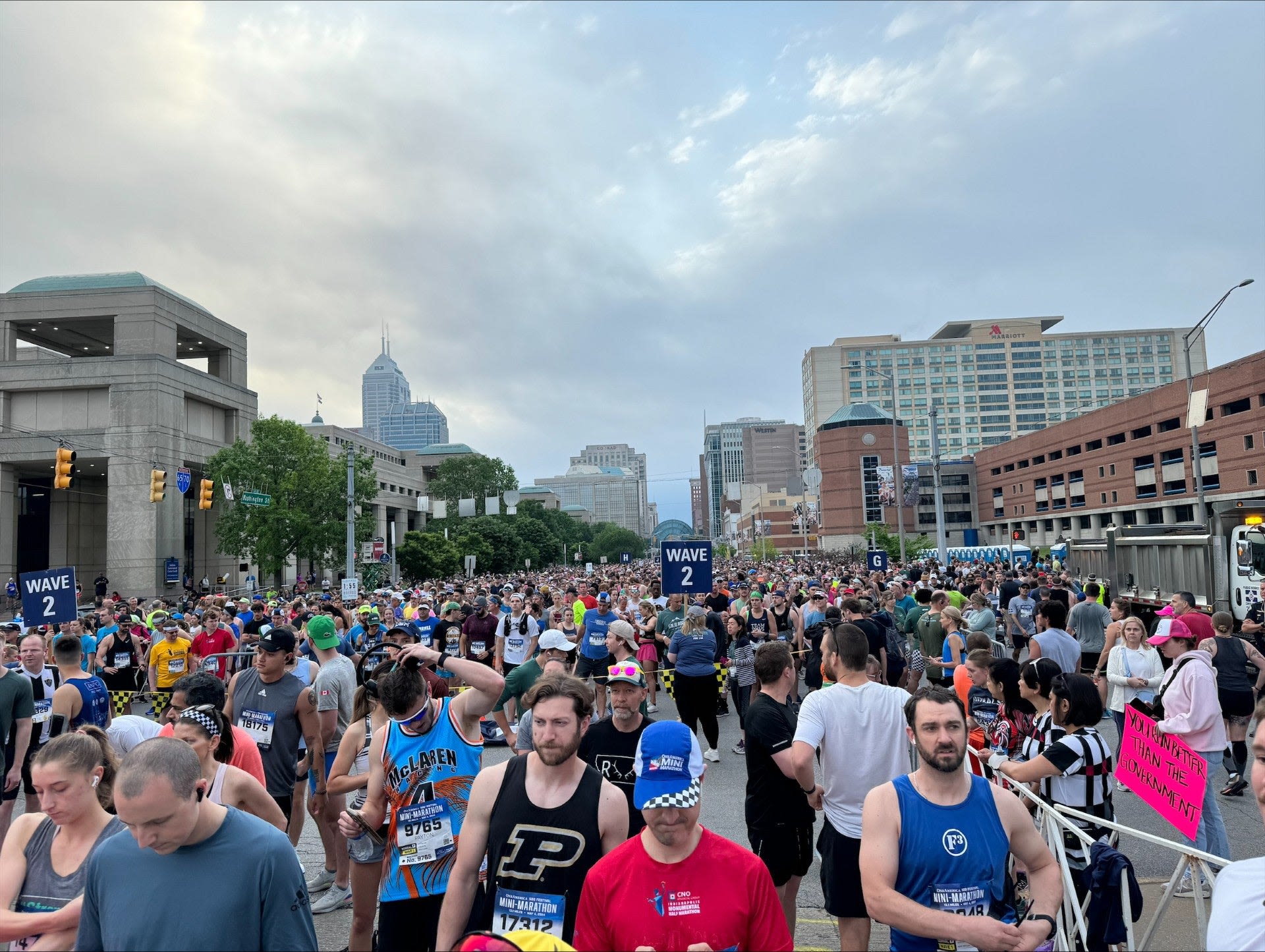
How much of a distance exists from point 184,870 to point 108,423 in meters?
50.6

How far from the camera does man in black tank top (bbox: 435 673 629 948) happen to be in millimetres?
3207

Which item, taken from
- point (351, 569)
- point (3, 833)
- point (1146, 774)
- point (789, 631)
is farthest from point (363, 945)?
point (351, 569)

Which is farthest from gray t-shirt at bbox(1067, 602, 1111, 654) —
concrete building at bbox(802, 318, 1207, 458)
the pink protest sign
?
concrete building at bbox(802, 318, 1207, 458)

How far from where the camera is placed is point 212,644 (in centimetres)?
1251

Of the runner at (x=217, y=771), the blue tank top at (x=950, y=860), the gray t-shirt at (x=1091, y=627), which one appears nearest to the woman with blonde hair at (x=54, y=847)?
the runner at (x=217, y=771)

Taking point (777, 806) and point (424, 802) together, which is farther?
point (777, 806)

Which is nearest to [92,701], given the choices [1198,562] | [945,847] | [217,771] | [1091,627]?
[217,771]

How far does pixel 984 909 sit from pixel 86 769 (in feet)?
11.6

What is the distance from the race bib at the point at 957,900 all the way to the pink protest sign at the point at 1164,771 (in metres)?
2.49

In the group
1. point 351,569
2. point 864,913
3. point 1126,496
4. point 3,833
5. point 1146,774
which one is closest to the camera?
point 864,913

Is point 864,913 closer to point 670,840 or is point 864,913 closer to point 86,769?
point 670,840

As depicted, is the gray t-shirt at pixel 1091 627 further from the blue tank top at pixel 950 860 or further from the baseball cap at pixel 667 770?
the baseball cap at pixel 667 770

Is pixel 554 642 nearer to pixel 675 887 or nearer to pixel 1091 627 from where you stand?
pixel 675 887

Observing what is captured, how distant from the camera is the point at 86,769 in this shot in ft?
10.7
